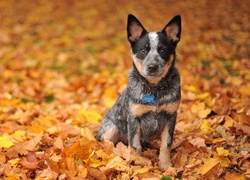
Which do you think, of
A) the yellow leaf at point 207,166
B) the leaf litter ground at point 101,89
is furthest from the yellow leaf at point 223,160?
the yellow leaf at point 207,166

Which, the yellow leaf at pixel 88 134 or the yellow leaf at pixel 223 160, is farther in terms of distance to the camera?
the yellow leaf at pixel 88 134

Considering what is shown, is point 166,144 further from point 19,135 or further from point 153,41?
point 19,135

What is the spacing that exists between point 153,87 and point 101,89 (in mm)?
3551

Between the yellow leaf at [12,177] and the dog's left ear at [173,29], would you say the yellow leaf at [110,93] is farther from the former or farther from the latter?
the yellow leaf at [12,177]

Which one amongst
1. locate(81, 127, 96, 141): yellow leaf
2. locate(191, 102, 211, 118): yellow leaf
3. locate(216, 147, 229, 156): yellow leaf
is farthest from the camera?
locate(191, 102, 211, 118): yellow leaf

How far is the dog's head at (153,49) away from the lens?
4109 millimetres

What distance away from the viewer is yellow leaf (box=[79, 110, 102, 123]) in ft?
19.4

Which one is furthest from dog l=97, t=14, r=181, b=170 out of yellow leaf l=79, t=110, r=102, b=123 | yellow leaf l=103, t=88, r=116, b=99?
yellow leaf l=103, t=88, r=116, b=99

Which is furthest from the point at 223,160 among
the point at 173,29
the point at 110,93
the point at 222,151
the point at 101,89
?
the point at 101,89

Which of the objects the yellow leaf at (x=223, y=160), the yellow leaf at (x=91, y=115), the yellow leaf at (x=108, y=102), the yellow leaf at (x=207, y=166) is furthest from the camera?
the yellow leaf at (x=108, y=102)

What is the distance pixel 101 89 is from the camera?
771 centimetres

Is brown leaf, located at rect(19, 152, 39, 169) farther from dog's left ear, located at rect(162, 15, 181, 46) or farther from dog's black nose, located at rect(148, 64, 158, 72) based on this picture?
dog's left ear, located at rect(162, 15, 181, 46)

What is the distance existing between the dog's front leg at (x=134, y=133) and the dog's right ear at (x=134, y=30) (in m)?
0.95

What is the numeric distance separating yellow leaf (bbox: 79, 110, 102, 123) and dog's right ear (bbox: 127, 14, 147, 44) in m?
1.96
